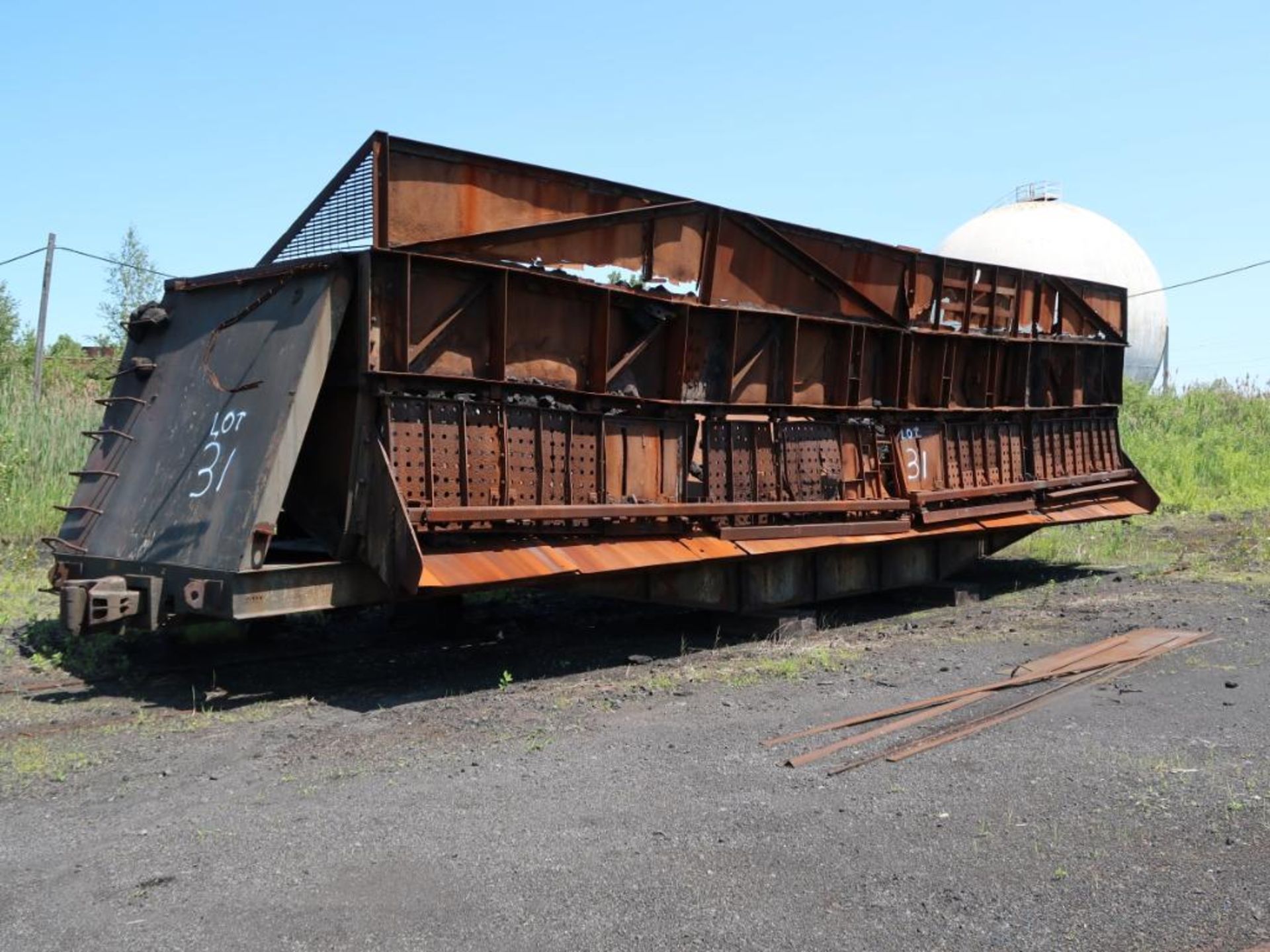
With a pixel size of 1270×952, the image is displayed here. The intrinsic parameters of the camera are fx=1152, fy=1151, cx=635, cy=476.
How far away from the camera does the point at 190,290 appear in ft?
30.4

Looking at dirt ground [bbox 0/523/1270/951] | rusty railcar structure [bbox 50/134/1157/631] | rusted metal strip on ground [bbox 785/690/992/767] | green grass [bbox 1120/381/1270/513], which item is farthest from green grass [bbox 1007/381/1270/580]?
rusted metal strip on ground [bbox 785/690/992/767]

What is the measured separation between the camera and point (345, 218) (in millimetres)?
8203

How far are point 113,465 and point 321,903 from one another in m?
5.77

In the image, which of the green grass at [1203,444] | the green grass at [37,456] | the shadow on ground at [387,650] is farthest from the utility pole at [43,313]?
the green grass at [1203,444]

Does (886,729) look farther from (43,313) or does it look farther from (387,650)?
(43,313)

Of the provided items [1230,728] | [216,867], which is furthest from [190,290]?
[1230,728]

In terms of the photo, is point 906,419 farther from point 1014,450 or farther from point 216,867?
point 216,867

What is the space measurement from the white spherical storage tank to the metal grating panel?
94.7 ft

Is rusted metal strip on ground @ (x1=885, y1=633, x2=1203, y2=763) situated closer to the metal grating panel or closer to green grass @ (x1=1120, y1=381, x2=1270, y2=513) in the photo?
the metal grating panel

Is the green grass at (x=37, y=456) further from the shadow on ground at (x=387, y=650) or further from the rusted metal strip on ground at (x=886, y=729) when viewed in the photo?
the rusted metal strip on ground at (x=886, y=729)

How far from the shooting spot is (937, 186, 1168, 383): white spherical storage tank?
34906 millimetres

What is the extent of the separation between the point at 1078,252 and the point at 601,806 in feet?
111

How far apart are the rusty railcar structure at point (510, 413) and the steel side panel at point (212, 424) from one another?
0.08 ft

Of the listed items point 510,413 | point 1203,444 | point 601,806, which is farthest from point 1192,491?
point 601,806
